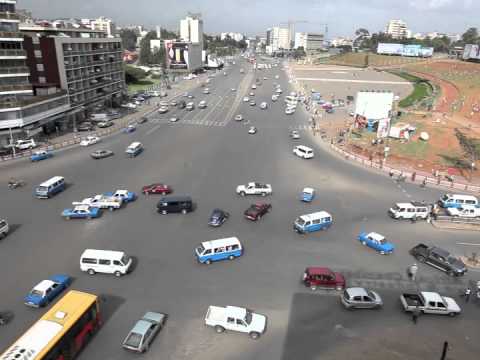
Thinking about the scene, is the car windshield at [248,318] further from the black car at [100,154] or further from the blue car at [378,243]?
the black car at [100,154]

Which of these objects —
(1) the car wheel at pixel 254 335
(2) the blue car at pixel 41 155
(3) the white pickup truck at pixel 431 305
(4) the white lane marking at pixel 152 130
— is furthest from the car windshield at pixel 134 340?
A: (4) the white lane marking at pixel 152 130

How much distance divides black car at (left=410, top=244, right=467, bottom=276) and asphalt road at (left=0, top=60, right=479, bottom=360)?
69 centimetres

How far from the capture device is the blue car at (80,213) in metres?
35.7

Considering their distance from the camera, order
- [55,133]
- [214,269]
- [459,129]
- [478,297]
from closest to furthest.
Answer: [478,297] < [214,269] < [55,133] < [459,129]

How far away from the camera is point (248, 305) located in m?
24.7

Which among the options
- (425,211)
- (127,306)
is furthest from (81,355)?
(425,211)

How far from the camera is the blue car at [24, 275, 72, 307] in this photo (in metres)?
23.8

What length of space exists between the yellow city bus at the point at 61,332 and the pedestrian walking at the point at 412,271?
21861 millimetres

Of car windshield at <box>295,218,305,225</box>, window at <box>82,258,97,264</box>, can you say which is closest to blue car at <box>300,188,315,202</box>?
car windshield at <box>295,218,305,225</box>

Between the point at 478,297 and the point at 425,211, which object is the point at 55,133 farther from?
the point at 478,297

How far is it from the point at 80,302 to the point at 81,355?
9.18ft

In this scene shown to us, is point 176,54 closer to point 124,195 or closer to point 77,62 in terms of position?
point 77,62

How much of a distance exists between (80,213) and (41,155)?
21809 mm

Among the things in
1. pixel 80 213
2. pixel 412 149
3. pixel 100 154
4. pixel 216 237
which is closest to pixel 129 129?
pixel 100 154
